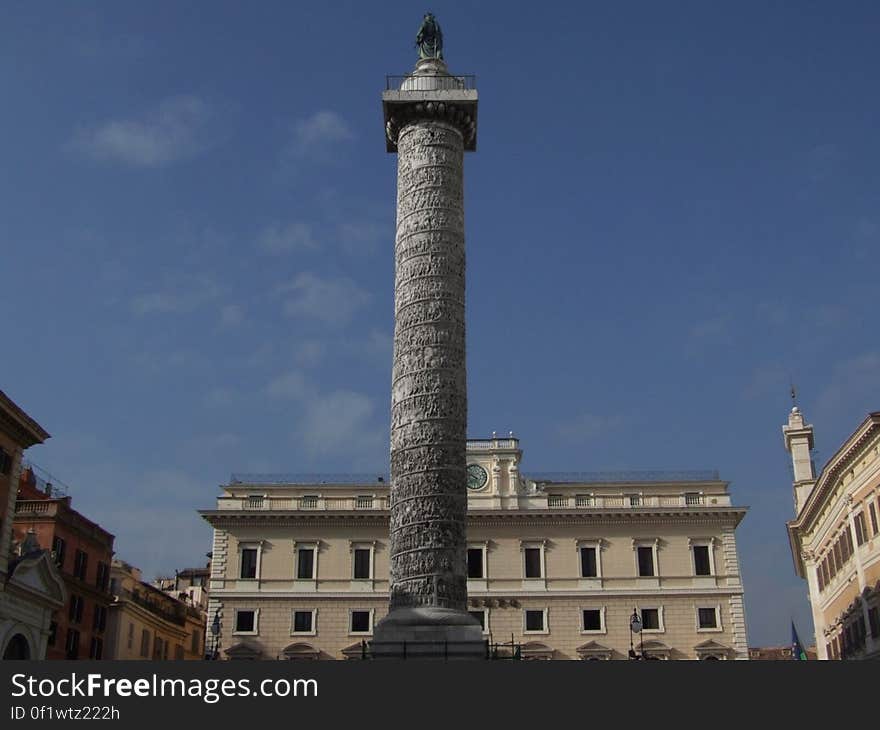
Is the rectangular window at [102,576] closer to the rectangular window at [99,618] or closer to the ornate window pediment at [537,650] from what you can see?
the rectangular window at [99,618]

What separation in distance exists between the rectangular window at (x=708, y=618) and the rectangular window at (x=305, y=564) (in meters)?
12.2

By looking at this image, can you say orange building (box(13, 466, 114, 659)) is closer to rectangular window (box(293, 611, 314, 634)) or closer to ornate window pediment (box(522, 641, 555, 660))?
rectangular window (box(293, 611, 314, 634))

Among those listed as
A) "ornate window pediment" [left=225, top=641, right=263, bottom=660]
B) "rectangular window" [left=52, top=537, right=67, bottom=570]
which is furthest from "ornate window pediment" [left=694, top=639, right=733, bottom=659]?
"rectangular window" [left=52, top=537, right=67, bottom=570]

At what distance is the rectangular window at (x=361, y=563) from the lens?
32250 mm

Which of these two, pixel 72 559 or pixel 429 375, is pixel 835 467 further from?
pixel 72 559

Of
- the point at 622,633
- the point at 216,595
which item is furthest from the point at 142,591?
the point at 622,633

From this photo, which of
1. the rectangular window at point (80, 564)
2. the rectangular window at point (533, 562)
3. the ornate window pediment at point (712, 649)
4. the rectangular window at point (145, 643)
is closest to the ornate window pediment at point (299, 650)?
the rectangular window at point (145, 643)

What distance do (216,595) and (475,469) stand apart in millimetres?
9166

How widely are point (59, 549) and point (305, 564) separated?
7.93 m

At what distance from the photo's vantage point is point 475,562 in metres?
32.3

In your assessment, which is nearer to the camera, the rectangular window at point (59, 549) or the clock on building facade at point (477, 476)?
the rectangular window at point (59, 549)

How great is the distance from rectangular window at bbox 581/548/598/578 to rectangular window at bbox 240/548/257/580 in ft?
34.3

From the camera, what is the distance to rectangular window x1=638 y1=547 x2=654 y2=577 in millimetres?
31938

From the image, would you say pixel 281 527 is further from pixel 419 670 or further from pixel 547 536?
pixel 419 670
